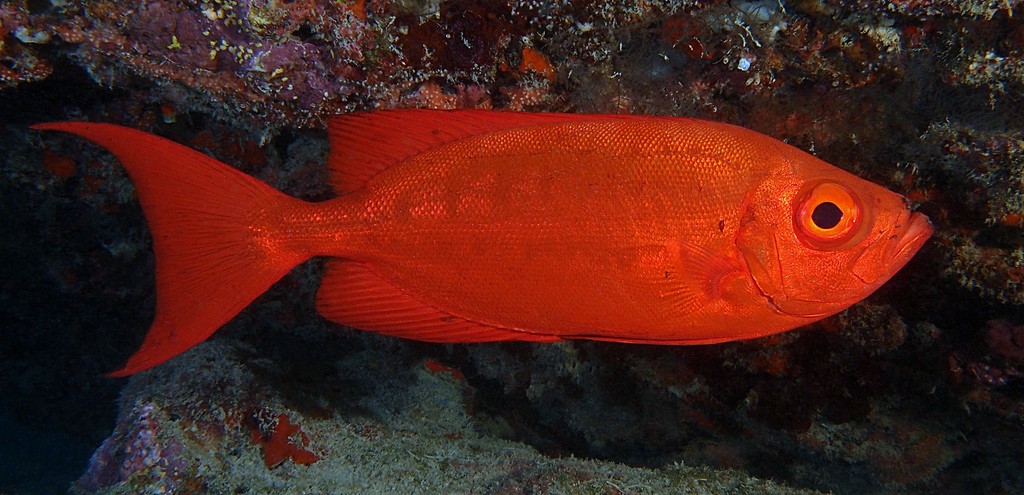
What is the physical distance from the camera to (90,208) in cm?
363

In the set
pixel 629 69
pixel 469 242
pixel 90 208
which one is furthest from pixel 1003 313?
pixel 90 208

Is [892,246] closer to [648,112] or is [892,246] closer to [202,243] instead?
[648,112]

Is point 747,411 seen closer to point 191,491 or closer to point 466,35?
point 466,35

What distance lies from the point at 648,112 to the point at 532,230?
1.17 meters

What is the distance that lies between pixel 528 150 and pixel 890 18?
5.93ft

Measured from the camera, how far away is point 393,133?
217 centimetres

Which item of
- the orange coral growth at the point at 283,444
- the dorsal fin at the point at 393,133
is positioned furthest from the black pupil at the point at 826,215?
the orange coral growth at the point at 283,444

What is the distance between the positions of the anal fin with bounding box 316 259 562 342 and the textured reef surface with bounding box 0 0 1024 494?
796mm

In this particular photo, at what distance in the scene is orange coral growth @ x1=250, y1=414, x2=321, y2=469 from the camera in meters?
2.57

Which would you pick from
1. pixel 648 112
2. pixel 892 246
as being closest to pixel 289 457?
pixel 648 112

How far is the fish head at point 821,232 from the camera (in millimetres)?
1776

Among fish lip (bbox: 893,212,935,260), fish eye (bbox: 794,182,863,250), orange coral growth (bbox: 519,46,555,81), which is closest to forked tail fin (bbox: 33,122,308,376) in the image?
orange coral growth (bbox: 519,46,555,81)

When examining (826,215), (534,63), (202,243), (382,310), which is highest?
(534,63)

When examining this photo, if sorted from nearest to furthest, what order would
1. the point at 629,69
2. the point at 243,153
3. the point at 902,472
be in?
the point at 629,69 < the point at 902,472 < the point at 243,153
